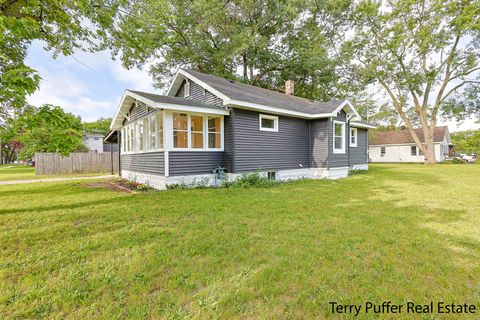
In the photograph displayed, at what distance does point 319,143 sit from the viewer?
11.7m

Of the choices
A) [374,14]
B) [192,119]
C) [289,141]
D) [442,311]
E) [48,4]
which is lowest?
[442,311]

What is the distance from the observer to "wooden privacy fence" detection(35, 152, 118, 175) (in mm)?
15883

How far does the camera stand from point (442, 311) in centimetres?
208

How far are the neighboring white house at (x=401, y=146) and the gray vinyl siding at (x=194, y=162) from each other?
31.1 meters

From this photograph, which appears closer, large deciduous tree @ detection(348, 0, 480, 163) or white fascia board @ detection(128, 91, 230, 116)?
white fascia board @ detection(128, 91, 230, 116)

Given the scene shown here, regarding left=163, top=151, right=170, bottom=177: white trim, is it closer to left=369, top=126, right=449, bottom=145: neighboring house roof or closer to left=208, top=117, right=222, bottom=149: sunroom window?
left=208, top=117, right=222, bottom=149: sunroom window

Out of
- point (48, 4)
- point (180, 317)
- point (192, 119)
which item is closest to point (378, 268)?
point (180, 317)

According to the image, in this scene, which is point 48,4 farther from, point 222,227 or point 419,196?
point 419,196

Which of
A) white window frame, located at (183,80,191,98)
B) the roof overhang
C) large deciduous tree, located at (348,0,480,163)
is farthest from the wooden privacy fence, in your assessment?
large deciduous tree, located at (348,0,480,163)

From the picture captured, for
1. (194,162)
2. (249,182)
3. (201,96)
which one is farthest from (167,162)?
(201,96)

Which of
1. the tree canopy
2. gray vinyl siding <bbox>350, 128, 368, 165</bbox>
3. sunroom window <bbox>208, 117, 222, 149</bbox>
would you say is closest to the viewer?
the tree canopy

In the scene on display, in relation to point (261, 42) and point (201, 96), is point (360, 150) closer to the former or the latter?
point (261, 42)

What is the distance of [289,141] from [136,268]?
929cm

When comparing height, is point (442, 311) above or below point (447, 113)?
below
